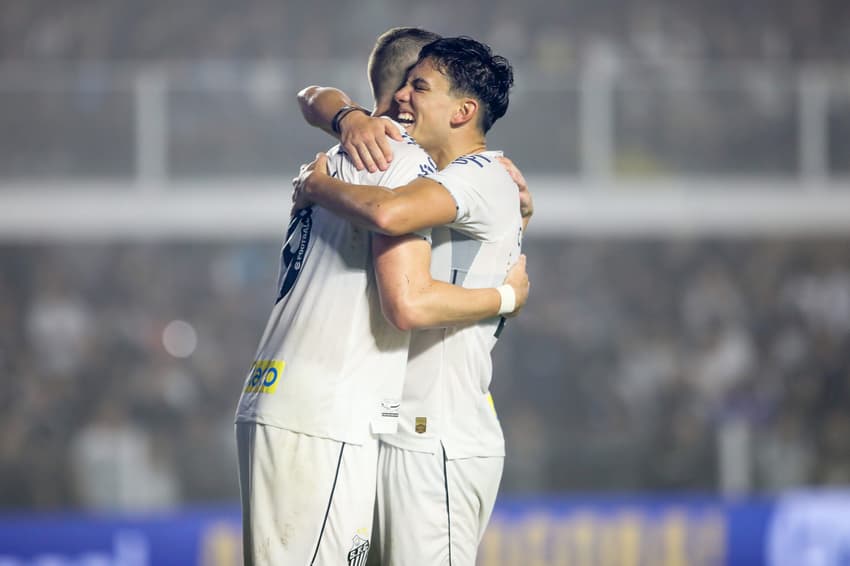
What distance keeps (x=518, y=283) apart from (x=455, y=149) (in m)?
0.46

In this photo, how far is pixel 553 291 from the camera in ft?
39.0

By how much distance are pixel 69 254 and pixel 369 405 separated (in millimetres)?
8912

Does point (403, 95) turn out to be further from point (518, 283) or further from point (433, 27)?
point (433, 27)

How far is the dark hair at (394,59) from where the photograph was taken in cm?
419

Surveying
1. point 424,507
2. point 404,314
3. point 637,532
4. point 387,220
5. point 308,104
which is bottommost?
point 637,532

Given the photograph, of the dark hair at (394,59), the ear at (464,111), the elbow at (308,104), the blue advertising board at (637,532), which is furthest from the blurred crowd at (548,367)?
the ear at (464,111)

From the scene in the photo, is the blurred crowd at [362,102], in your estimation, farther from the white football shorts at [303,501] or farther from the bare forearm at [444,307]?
the white football shorts at [303,501]

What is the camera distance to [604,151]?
11.6 m

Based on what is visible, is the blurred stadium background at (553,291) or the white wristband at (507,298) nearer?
the white wristband at (507,298)

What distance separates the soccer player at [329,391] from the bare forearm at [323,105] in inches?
15.8

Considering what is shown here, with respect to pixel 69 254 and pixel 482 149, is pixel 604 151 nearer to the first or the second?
pixel 69 254

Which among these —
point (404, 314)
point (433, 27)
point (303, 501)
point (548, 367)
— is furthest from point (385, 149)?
point (433, 27)

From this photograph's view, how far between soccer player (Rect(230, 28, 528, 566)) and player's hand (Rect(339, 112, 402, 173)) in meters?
0.03

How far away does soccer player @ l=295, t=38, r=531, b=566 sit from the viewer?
12.5ft
